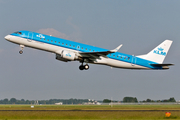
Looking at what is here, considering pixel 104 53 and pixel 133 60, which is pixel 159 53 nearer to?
pixel 133 60

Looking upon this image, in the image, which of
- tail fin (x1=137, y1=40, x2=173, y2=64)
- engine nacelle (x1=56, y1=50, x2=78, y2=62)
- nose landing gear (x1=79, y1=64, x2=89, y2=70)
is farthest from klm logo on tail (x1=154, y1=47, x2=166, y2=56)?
engine nacelle (x1=56, y1=50, x2=78, y2=62)

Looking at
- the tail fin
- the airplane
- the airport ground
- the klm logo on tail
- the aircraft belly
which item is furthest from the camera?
the klm logo on tail

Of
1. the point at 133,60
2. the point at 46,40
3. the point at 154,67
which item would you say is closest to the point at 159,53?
the point at 154,67

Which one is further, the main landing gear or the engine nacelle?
the main landing gear

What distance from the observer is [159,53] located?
176 feet

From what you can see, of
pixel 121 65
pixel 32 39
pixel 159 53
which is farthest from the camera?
pixel 159 53

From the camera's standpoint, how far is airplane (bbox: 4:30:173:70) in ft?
144

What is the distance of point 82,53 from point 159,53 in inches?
678

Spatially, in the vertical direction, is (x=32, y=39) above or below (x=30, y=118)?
above

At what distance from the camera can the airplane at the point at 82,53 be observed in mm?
43906

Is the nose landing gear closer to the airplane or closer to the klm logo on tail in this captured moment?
the airplane

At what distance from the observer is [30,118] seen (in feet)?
98.6

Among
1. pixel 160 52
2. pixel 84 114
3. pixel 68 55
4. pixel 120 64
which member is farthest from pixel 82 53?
pixel 160 52

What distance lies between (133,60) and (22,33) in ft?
65.7
